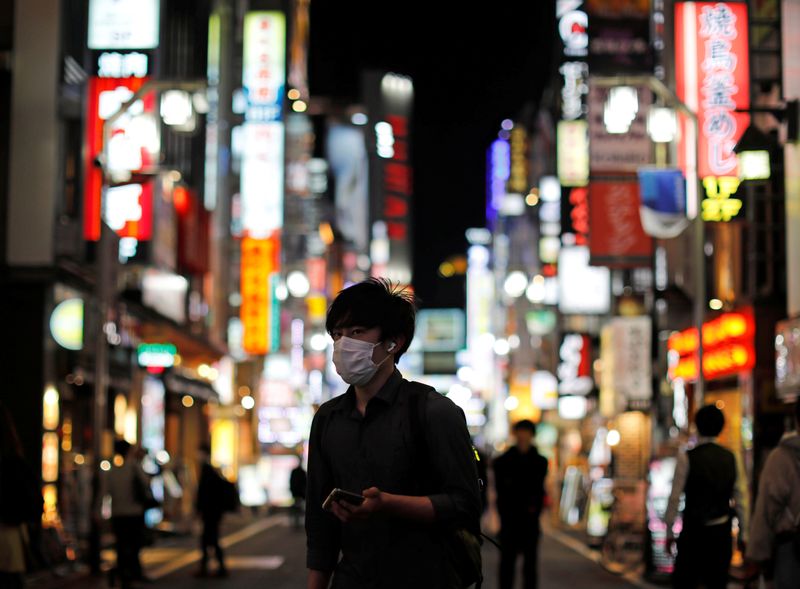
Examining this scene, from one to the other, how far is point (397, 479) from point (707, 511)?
270 inches

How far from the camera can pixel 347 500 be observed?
4.65 m

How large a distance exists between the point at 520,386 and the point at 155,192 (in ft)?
137

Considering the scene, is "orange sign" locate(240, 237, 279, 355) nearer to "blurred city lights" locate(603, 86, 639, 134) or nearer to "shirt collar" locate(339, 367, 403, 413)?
"blurred city lights" locate(603, 86, 639, 134)

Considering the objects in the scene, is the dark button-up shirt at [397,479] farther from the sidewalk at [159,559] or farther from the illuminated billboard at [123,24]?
the illuminated billboard at [123,24]

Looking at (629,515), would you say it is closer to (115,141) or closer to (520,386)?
(115,141)

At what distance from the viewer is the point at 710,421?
11.2 m

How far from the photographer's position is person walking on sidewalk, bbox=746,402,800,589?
8.93 metres

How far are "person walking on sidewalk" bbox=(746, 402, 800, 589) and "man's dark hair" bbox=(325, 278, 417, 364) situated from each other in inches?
177

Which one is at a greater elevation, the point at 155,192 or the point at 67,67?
A: the point at 67,67

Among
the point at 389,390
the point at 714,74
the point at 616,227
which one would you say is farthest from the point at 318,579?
the point at 616,227

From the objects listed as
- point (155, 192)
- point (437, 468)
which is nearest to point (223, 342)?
point (155, 192)

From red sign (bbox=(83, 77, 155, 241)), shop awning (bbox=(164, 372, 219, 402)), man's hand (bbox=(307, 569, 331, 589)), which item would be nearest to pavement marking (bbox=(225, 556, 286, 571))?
red sign (bbox=(83, 77, 155, 241))

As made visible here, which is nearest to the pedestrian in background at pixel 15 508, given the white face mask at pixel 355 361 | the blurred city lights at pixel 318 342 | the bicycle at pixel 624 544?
the white face mask at pixel 355 361

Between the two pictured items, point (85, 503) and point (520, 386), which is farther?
point (520, 386)
